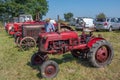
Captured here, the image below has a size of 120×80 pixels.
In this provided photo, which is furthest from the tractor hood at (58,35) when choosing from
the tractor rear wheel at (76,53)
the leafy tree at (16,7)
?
the leafy tree at (16,7)

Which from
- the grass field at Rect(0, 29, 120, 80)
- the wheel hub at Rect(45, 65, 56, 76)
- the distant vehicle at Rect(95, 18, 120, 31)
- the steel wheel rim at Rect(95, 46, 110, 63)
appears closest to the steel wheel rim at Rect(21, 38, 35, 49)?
the grass field at Rect(0, 29, 120, 80)

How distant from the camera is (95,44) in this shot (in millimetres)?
9477

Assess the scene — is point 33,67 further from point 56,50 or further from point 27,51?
point 27,51

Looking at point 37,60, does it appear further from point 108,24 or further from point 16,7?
point 16,7

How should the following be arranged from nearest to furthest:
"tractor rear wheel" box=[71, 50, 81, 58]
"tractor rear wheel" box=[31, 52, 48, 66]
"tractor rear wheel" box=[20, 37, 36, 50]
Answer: "tractor rear wheel" box=[31, 52, 48, 66] < "tractor rear wheel" box=[71, 50, 81, 58] < "tractor rear wheel" box=[20, 37, 36, 50]

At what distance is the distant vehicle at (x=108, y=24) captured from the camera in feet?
91.0

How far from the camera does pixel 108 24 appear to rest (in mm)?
27750

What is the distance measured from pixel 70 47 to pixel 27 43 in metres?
5.79

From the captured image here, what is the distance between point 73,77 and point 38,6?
52.7 metres

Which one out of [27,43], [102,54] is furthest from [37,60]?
[27,43]

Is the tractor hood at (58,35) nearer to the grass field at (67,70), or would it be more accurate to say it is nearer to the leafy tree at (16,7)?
the grass field at (67,70)

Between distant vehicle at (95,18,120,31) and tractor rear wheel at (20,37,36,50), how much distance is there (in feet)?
46.3

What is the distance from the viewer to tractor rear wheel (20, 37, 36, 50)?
14719mm

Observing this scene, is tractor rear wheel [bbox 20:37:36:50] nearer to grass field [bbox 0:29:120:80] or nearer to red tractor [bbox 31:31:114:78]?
grass field [bbox 0:29:120:80]
